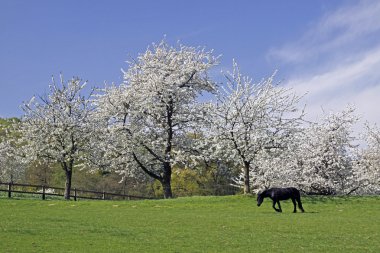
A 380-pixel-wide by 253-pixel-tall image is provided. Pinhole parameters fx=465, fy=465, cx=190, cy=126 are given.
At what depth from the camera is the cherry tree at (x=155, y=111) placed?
42.4 m

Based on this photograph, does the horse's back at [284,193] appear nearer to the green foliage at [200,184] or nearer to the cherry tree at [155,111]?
the cherry tree at [155,111]

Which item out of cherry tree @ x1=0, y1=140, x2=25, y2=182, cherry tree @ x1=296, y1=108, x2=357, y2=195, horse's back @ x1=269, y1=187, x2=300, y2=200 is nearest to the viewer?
horse's back @ x1=269, y1=187, x2=300, y2=200

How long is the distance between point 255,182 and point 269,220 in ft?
71.0

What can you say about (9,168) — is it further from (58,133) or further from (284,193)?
(284,193)

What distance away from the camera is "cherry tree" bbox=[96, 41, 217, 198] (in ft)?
139

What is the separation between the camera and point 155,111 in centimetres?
4253

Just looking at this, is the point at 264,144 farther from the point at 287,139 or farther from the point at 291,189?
the point at 291,189

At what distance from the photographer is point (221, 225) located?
18656 millimetres

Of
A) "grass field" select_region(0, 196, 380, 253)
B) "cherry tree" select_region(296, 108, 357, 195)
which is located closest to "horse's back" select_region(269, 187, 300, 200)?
"grass field" select_region(0, 196, 380, 253)

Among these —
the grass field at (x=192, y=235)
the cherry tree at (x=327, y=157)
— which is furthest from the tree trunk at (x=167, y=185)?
the grass field at (x=192, y=235)

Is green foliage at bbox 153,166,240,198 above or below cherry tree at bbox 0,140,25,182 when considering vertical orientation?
below

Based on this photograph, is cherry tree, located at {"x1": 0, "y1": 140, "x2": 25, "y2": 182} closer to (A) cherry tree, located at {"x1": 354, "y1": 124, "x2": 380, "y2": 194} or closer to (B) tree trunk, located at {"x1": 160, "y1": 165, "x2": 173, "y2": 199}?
(B) tree trunk, located at {"x1": 160, "y1": 165, "x2": 173, "y2": 199}

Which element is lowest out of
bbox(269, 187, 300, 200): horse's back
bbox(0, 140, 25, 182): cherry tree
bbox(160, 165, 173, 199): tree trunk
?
bbox(269, 187, 300, 200): horse's back

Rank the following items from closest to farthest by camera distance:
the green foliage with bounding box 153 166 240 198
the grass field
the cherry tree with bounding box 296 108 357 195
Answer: the grass field, the cherry tree with bounding box 296 108 357 195, the green foliage with bounding box 153 166 240 198
